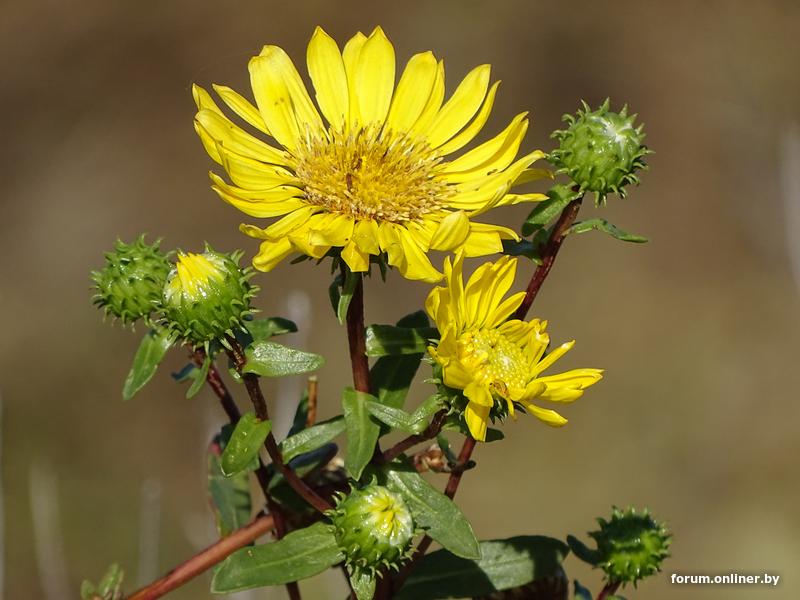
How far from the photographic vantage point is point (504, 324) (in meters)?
2.15

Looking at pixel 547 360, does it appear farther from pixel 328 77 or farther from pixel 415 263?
pixel 328 77

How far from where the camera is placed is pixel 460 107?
8.42 ft

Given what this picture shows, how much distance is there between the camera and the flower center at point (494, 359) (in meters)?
2.01

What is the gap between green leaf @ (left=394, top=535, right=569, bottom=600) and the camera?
230 centimetres

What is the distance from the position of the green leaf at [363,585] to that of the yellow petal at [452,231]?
2.22 ft

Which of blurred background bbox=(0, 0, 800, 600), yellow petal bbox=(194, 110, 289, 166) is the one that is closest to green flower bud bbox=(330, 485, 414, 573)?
yellow petal bbox=(194, 110, 289, 166)

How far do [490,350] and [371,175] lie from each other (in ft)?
2.27

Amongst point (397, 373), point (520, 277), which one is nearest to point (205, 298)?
point (397, 373)

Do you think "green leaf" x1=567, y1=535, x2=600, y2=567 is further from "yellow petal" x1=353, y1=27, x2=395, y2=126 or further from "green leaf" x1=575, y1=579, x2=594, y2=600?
"yellow petal" x1=353, y1=27, x2=395, y2=126

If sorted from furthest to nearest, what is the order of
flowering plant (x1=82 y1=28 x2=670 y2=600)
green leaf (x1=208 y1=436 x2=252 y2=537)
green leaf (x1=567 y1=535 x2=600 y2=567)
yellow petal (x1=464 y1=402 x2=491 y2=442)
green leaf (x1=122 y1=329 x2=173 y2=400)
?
green leaf (x1=208 y1=436 x2=252 y2=537), green leaf (x1=567 y1=535 x2=600 y2=567), green leaf (x1=122 y1=329 x2=173 y2=400), flowering plant (x1=82 y1=28 x2=670 y2=600), yellow petal (x1=464 y1=402 x2=491 y2=442)

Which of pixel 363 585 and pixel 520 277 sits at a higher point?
pixel 520 277

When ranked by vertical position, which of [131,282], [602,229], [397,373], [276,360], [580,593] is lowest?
[580,593]

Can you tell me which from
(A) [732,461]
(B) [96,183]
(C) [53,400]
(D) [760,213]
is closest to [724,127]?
(D) [760,213]

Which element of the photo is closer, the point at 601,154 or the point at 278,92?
the point at 601,154
